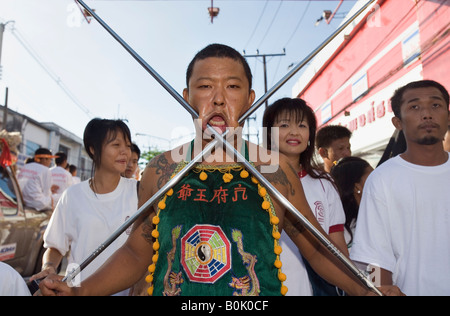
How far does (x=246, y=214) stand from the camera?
4.54 ft

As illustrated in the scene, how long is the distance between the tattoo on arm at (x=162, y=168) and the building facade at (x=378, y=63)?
4.32 meters

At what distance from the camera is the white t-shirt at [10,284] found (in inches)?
54.4

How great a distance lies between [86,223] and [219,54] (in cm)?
153

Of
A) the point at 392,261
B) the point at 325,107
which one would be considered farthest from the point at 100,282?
the point at 325,107

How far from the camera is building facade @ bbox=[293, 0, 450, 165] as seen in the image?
6246 millimetres

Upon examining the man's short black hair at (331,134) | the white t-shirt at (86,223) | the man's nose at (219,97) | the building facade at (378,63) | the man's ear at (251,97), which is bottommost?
the white t-shirt at (86,223)

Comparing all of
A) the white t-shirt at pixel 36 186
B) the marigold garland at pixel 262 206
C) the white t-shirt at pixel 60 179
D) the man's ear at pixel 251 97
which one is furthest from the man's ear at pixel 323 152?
the white t-shirt at pixel 60 179

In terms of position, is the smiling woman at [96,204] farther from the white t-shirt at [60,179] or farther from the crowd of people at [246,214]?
the white t-shirt at [60,179]

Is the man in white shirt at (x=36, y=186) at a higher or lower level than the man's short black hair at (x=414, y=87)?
Result: lower

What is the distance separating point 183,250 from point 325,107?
12.2 metres

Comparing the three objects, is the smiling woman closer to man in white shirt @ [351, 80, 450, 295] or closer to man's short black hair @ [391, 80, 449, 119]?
man in white shirt @ [351, 80, 450, 295]

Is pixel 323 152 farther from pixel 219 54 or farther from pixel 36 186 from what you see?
pixel 36 186

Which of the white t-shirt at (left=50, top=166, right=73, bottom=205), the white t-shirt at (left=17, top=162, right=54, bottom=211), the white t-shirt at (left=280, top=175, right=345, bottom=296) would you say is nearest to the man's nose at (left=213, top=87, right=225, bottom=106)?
the white t-shirt at (left=280, top=175, right=345, bottom=296)
